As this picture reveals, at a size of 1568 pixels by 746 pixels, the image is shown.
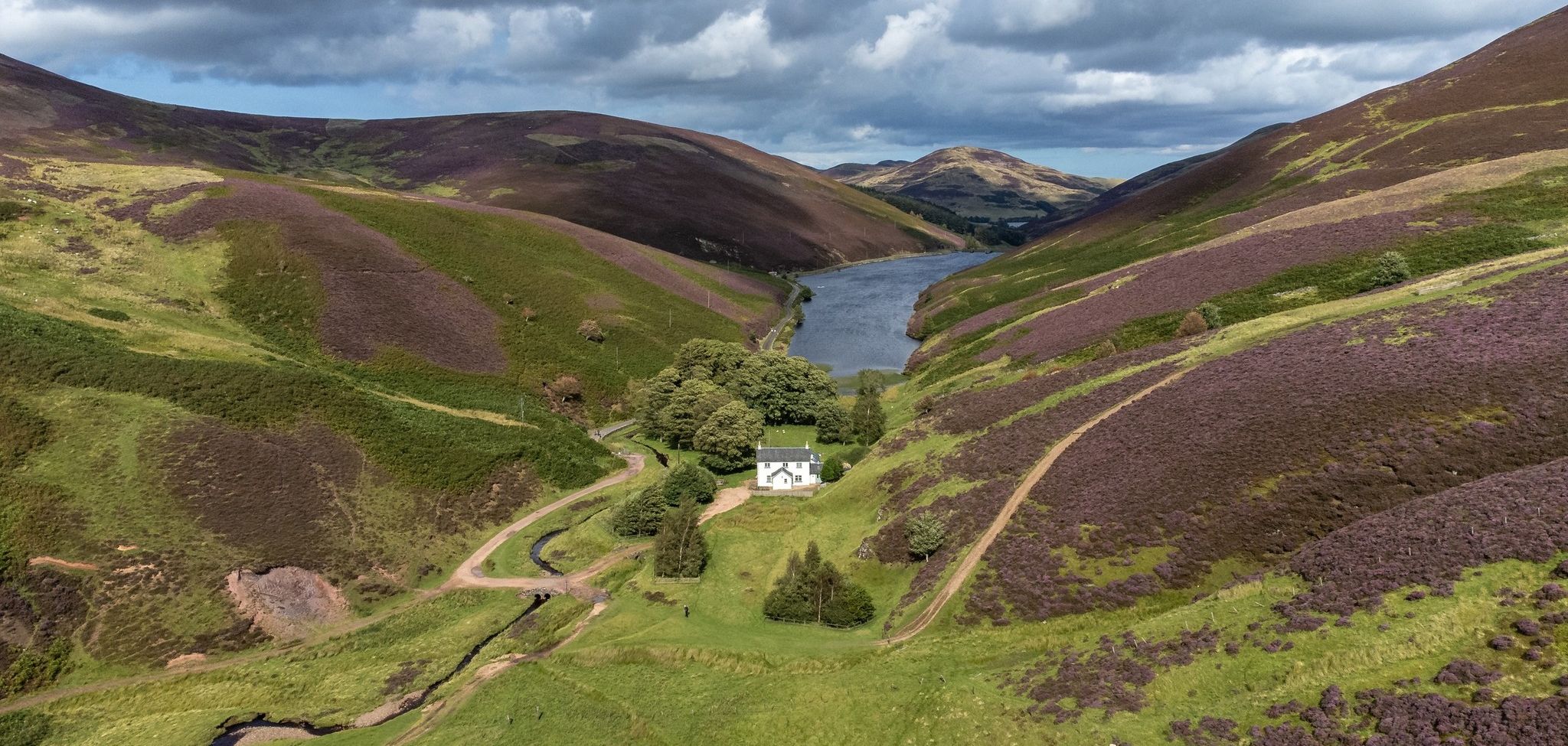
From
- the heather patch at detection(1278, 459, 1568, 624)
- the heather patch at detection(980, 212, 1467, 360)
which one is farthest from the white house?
the heather patch at detection(1278, 459, 1568, 624)

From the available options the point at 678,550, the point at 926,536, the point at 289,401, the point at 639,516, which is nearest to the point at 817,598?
the point at 926,536

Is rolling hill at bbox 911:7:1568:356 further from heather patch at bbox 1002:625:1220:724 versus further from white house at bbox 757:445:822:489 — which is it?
heather patch at bbox 1002:625:1220:724

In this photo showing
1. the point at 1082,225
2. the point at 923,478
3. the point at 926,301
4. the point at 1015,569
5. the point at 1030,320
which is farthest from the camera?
the point at 1082,225

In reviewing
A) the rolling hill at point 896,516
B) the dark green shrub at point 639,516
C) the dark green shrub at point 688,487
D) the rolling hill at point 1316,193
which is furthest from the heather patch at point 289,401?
the rolling hill at point 1316,193

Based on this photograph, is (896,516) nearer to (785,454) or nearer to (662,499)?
(785,454)

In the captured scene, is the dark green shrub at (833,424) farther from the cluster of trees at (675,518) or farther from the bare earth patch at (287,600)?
the bare earth patch at (287,600)

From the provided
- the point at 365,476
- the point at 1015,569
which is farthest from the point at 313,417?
the point at 1015,569

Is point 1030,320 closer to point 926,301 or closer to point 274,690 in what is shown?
point 926,301
